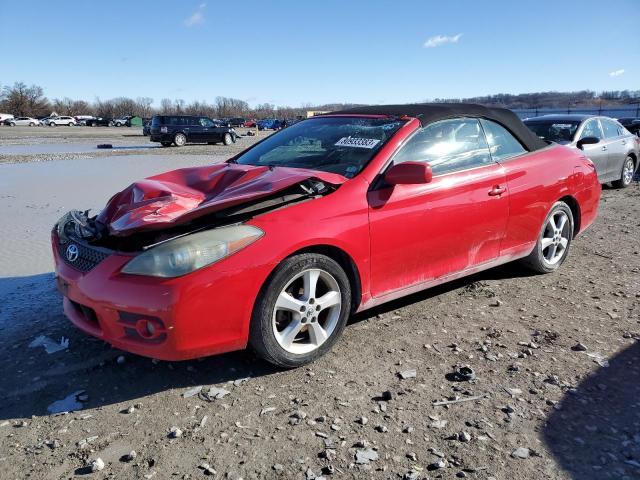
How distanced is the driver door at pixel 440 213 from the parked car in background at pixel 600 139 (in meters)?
4.60

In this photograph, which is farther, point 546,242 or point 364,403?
point 546,242

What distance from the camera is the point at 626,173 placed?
422 inches

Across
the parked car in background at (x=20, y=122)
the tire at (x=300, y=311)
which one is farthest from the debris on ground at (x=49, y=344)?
the parked car in background at (x=20, y=122)

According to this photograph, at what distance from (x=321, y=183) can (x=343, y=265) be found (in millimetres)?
550

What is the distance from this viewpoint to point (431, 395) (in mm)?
2934

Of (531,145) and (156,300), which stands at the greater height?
(531,145)

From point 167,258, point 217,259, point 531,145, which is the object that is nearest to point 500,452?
point 217,259

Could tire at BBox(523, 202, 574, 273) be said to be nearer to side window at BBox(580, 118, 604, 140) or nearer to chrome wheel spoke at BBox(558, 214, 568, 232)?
chrome wheel spoke at BBox(558, 214, 568, 232)

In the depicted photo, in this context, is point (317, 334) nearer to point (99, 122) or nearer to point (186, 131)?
point (186, 131)

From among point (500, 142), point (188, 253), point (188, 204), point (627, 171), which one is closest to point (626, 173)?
point (627, 171)

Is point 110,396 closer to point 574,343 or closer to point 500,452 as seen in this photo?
point 500,452

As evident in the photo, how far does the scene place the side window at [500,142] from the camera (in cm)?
438

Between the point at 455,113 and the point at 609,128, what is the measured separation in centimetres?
733

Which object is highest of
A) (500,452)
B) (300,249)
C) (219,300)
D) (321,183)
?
(321,183)
